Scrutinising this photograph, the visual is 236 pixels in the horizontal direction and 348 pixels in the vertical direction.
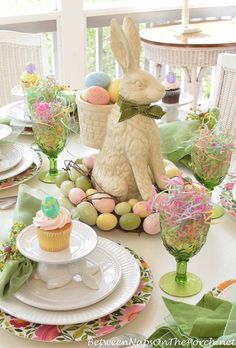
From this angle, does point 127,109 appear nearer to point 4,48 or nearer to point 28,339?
point 28,339

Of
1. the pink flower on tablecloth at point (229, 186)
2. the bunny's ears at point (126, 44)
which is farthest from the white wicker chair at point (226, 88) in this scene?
the bunny's ears at point (126, 44)

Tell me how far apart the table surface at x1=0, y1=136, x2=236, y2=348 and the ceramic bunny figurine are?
0.38ft

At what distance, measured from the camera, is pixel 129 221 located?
3.58ft

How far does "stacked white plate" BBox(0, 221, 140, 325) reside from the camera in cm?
84

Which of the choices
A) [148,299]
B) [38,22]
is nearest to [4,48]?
[38,22]

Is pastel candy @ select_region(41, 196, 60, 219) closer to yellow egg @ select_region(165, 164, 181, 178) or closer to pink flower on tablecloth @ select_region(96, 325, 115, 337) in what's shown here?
pink flower on tablecloth @ select_region(96, 325, 115, 337)

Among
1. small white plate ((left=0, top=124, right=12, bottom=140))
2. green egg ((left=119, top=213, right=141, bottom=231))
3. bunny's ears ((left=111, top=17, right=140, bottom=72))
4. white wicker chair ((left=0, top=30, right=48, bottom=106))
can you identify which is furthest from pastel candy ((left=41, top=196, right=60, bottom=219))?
white wicker chair ((left=0, top=30, right=48, bottom=106))

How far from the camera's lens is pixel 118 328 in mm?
827

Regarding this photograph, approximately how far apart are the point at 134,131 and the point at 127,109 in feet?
0.16

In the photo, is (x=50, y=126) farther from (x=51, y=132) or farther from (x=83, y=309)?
(x=83, y=309)

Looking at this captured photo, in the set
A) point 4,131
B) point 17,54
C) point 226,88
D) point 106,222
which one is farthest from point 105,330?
point 17,54

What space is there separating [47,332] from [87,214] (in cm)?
33

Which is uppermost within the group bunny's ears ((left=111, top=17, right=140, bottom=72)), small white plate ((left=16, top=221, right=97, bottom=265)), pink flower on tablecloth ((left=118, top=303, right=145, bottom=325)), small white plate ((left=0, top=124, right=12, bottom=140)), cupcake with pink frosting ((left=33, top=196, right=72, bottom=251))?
bunny's ears ((left=111, top=17, right=140, bottom=72))

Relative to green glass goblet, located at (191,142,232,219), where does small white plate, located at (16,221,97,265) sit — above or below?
below
